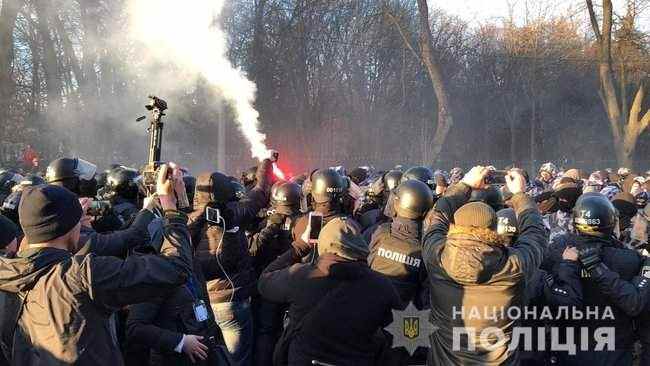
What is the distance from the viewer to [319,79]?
31.4 meters

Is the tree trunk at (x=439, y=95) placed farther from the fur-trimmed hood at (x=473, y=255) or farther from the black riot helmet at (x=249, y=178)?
the fur-trimmed hood at (x=473, y=255)

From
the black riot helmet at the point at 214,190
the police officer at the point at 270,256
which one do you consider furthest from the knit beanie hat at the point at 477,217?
the police officer at the point at 270,256

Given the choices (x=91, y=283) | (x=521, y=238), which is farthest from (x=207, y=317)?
(x=521, y=238)

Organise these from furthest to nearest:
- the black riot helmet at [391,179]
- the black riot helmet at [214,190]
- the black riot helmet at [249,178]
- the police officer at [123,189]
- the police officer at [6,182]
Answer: the black riot helmet at [249,178], the black riot helmet at [391,179], the police officer at [6,182], the police officer at [123,189], the black riot helmet at [214,190]

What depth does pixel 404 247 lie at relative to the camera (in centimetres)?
497

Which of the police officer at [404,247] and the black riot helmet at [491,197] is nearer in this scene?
the police officer at [404,247]

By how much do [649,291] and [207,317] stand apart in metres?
3.13

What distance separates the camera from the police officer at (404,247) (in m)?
4.96

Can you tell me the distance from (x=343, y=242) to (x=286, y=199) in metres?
2.60

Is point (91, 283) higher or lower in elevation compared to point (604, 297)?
higher

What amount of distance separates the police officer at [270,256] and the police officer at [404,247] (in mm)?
1313

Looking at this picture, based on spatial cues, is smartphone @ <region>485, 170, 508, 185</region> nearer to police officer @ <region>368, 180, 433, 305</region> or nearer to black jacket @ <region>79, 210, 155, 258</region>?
police officer @ <region>368, 180, 433, 305</region>

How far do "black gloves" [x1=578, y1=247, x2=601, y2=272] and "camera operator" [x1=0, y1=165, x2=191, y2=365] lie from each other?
2835mm

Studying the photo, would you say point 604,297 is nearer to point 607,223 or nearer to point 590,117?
point 607,223
